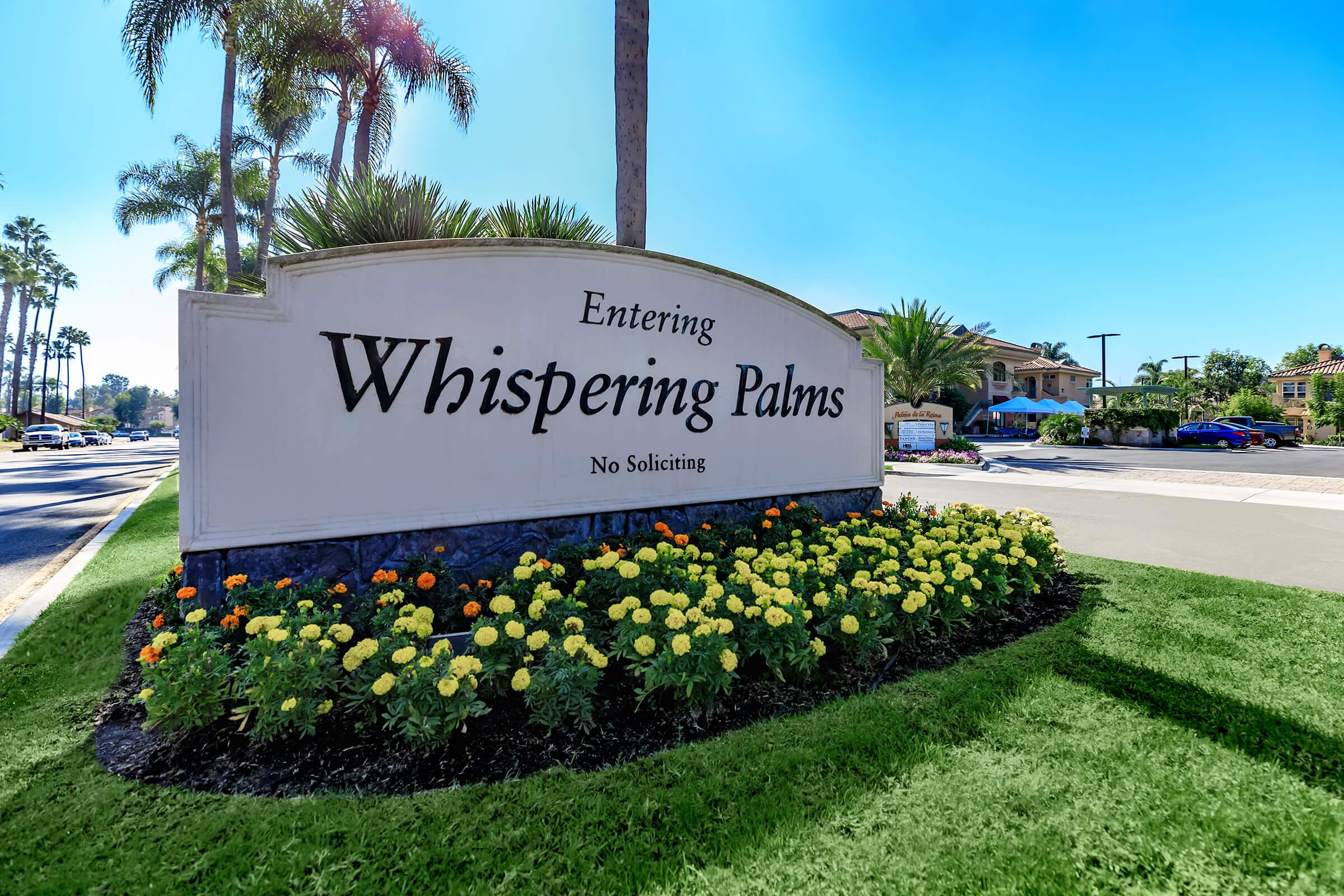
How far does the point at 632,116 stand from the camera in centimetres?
618

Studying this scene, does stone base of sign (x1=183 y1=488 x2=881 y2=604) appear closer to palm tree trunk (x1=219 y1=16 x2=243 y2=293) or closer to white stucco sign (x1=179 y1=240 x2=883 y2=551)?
white stucco sign (x1=179 y1=240 x2=883 y2=551)

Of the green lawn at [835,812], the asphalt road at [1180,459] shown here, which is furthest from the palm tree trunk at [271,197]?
the asphalt road at [1180,459]

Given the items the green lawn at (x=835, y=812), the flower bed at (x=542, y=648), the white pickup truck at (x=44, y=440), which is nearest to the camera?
the green lawn at (x=835, y=812)

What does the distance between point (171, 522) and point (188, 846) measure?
8373 millimetres

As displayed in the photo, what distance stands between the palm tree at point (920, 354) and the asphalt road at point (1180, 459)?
3809 mm

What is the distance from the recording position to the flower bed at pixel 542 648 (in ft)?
8.40

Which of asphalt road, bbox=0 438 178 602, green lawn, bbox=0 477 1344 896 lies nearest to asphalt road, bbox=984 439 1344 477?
green lawn, bbox=0 477 1344 896

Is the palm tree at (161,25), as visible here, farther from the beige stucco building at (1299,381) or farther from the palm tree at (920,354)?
the beige stucco building at (1299,381)

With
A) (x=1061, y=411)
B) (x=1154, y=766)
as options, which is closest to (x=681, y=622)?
(x=1154, y=766)

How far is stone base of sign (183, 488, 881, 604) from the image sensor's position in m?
3.64

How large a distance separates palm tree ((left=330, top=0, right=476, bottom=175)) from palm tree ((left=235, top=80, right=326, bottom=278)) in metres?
1.18

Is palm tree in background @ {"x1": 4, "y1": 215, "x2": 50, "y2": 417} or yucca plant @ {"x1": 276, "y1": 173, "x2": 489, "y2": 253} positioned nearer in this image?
yucca plant @ {"x1": 276, "y1": 173, "x2": 489, "y2": 253}

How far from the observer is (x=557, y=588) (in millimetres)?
4059

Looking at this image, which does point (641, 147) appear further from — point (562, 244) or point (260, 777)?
point (260, 777)
